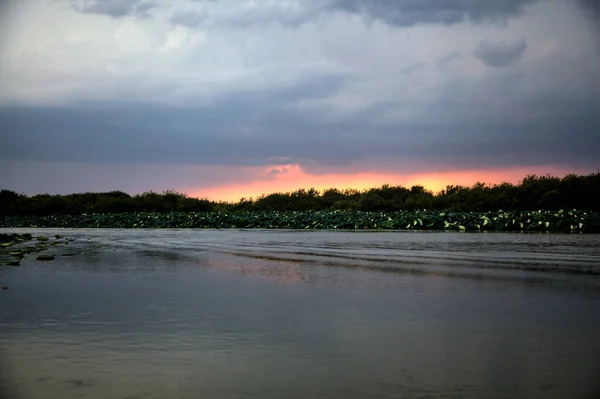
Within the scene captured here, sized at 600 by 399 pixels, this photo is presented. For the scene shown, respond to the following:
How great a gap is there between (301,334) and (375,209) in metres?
29.8

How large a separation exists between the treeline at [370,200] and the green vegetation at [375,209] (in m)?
0.04

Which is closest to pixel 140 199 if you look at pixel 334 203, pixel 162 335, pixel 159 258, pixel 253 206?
pixel 253 206

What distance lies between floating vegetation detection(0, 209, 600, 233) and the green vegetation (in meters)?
0.03

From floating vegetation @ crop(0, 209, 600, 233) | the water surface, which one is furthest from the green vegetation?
the water surface

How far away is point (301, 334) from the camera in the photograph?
3.65 meters

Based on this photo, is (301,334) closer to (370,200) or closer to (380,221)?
(380,221)

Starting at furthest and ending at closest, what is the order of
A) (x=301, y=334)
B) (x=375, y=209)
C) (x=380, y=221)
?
(x=375, y=209)
(x=380, y=221)
(x=301, y=334)

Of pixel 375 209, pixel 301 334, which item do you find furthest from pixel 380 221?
pixel 301 334

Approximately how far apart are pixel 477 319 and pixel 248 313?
5.36ft

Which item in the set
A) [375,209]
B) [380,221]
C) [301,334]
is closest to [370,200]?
[375,209]

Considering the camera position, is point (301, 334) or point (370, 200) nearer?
point (301, 334)

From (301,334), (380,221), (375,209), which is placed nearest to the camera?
(301,334)

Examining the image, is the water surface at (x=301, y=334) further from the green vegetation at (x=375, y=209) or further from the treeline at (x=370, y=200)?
the treeline at (x=370, y=200)

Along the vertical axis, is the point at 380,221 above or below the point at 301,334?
above
